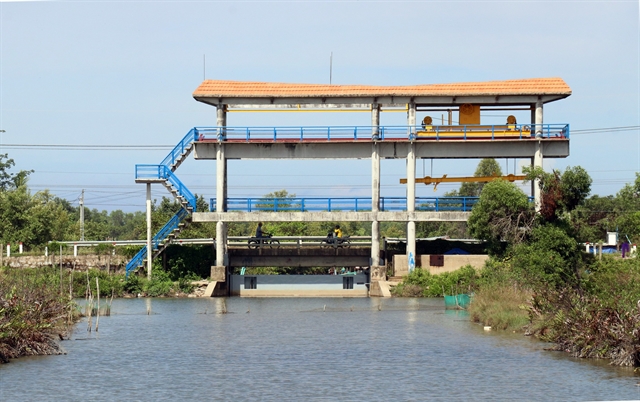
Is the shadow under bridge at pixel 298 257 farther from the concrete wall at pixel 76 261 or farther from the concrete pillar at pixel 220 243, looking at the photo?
the concrete wall at pixel 76 261

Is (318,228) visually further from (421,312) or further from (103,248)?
(421,312)

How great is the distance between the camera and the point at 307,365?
24438mm

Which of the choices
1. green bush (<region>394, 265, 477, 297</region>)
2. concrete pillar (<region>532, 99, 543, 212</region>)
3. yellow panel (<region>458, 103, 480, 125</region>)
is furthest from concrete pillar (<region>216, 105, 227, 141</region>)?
concrete pillar (<region>532, 99, 543, 212</region>)

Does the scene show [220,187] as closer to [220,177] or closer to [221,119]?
[220,177]

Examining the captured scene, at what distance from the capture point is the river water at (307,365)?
802 inches

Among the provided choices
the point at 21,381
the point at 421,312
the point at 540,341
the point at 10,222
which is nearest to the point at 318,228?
the point at 10,222

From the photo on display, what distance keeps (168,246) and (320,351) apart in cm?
2677

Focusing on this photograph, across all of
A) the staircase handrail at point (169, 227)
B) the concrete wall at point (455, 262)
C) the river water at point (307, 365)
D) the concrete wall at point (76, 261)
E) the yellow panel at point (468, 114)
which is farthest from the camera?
the concrete wall at point (76, 261)

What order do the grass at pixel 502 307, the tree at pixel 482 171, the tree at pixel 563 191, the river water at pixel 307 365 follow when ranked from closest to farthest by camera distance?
the river water at pixel 307 365 → the grass at pixel 502 307 → the tree at pixel 563 191 → the tree at pixel 482 171

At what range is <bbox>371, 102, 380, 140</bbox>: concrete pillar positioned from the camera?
1938 inches

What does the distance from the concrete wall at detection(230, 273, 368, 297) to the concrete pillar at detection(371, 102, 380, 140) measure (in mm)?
7629

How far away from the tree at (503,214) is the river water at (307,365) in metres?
11.1

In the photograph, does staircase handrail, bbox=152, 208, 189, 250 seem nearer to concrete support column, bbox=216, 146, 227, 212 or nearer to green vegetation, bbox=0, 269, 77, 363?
concrete support column, bbox=216, 146, 227, 212

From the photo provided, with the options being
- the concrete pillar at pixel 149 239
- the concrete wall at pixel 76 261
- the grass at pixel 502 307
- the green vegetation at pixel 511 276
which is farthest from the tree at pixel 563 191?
the concrete wall at pixel 76 261
